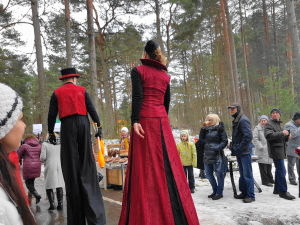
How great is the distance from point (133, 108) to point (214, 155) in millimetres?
3779

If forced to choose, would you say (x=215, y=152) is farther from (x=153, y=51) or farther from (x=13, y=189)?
(x=13, y=189)

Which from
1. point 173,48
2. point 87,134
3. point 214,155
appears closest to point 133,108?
point 87,134

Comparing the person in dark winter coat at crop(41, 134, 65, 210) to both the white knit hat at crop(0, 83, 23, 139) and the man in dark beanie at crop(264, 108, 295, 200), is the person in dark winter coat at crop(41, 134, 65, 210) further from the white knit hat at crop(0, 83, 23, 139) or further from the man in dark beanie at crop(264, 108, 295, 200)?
the white knit hat at crop(0, 83, 23, 139)

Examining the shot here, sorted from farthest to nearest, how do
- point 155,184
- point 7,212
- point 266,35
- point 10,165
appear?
point 266,35 → point 155,184 → point 10,165 → point 7,212

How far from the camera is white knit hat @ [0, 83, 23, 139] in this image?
1545mm

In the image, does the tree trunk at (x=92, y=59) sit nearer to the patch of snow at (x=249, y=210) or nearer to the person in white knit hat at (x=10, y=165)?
the patch of snow at (x=249, y=210)

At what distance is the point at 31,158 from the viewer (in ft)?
23.7

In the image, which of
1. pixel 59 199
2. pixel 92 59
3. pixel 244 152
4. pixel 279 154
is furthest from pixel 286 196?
pixel 92 59

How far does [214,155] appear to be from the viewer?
6.83 metres

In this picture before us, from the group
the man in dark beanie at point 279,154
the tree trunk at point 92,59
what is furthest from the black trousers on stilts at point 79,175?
the tree trunk at point 92,59

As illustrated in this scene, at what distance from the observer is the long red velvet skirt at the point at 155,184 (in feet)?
11.0

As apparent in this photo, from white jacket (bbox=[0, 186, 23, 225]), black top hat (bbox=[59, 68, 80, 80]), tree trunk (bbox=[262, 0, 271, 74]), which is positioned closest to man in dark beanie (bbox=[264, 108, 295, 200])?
black top hat (bbox=[59, 68, 80, 80])

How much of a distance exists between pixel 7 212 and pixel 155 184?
227 cm

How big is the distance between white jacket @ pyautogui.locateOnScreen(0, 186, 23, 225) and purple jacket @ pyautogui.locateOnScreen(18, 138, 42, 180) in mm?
6157
